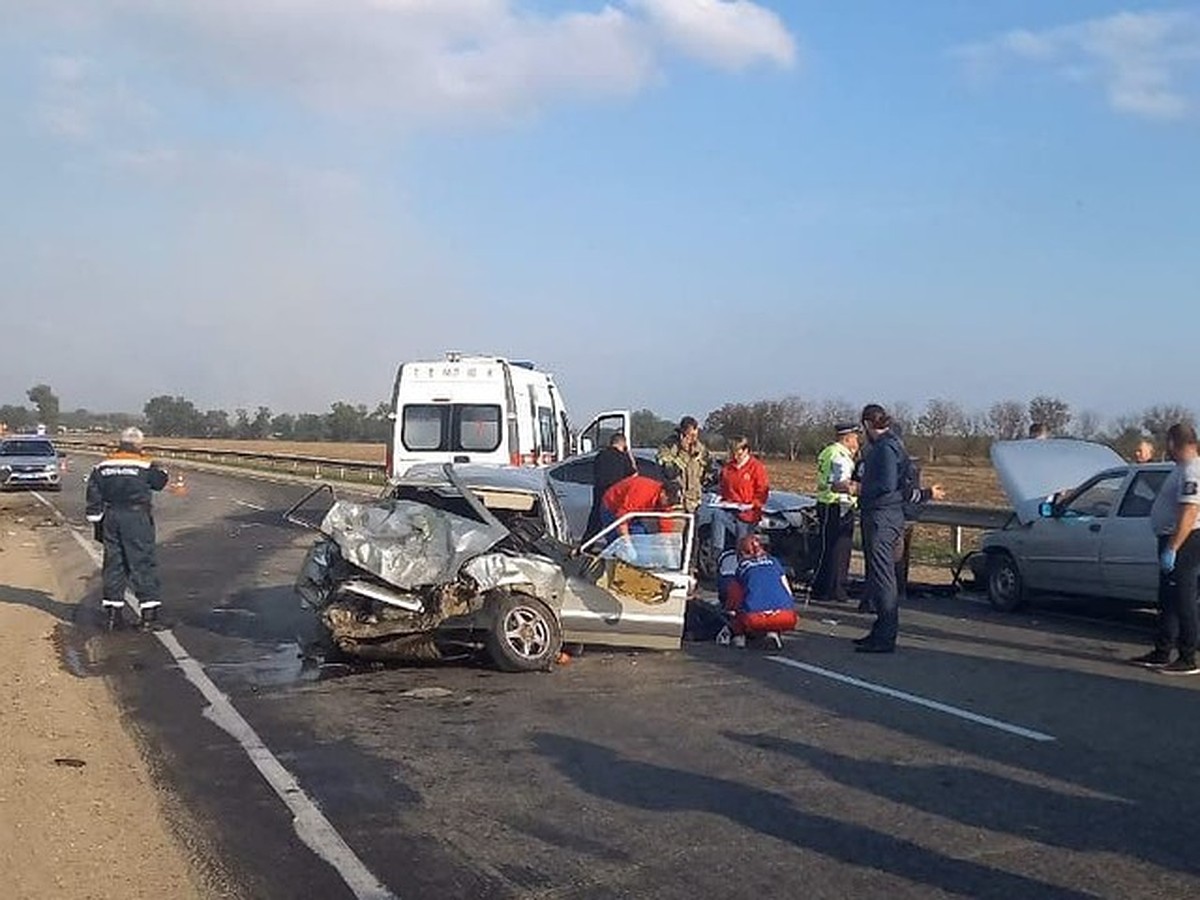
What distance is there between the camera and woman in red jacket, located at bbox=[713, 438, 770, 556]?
13766mm

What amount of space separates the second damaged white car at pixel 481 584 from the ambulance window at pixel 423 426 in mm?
7864

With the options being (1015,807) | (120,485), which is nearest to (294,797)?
(1015,807)

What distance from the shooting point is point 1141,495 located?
12.1 meters

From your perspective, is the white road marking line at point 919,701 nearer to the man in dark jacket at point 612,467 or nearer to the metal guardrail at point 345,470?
the man in dark jacket at point 612,467

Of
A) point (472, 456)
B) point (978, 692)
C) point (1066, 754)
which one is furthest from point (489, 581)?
point (472, 456)

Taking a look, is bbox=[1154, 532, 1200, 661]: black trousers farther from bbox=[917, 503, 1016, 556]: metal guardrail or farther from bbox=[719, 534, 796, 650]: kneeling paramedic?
bbox=[917, 503, 1016, 556]: metal guardrail

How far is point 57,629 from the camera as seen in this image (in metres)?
12.1

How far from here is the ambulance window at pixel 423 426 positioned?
18516 millimetres

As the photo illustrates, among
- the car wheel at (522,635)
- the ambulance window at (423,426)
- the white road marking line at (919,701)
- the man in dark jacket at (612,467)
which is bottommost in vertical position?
the white road marking line at (919,701)

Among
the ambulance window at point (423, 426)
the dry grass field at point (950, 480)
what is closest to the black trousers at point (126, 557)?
the ambulance window at point (423, 426)

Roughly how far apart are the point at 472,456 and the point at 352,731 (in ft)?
34.4

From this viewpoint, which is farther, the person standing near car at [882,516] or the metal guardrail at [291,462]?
the metal guardrail at [291,462]

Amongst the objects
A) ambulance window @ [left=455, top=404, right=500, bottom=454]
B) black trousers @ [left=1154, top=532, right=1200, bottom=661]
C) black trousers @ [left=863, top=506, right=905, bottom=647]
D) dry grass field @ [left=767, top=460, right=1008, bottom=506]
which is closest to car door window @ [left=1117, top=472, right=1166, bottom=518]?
black trousers @ [left=1154, top=532, right=1200, bottom=661]

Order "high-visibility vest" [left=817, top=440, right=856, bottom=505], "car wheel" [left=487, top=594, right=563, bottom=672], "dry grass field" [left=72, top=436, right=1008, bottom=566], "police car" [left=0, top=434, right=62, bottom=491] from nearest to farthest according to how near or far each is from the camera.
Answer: "car wheel" [left=487, top=594, right=563, bottom=672], "high-visibility vest" [left=817, top=440, right=856, bottom=505], "dry grass field" [left=72, top=436, right=1008, bottom=566], "police car" [left=0, top=434, right=62, bottom=491]
